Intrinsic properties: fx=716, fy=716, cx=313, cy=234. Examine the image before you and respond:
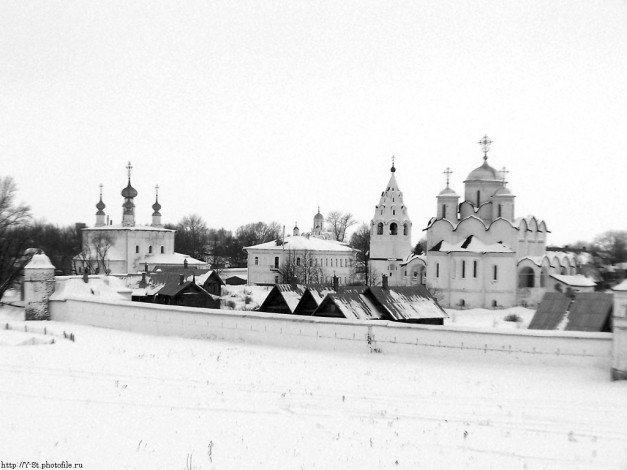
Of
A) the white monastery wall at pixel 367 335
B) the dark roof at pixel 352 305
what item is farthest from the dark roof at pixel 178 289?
the dark roof at pixel 352 305

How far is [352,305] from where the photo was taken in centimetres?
2014

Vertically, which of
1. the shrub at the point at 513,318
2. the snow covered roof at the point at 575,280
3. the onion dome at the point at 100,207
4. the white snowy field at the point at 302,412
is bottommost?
the shrub at the point at 513,318

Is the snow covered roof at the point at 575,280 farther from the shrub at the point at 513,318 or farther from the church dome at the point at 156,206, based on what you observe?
the church dome at the point at 156,206

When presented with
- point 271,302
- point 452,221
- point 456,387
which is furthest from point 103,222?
point 456,387

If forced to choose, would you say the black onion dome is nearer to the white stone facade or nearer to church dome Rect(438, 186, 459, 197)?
the white stone facade

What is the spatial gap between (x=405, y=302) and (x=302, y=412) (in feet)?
38.5

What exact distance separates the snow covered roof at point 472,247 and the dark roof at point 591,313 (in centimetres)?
2061

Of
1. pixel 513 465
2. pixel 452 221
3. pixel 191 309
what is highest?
pixel 452 221

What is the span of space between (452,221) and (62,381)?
102 feet

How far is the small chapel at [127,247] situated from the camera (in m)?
53.3

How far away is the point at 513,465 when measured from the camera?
8.62 meters

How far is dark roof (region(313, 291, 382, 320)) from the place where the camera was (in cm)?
1970

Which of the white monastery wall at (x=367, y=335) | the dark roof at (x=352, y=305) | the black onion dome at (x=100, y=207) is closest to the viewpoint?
the white monastery wall at (x=367, y=335)

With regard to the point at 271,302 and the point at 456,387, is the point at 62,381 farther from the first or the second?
the point at 271,302
